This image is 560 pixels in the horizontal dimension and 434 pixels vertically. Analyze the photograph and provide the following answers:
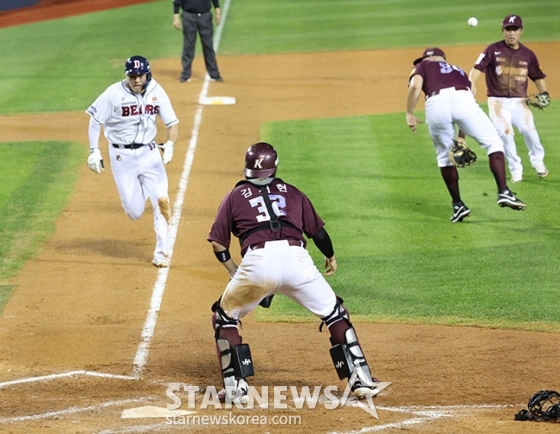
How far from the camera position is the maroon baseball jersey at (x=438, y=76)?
1239 cm

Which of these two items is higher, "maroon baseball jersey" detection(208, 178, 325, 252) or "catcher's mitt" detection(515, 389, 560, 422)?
"maroon baseball jersey" detection(208, 178, 325, 252)

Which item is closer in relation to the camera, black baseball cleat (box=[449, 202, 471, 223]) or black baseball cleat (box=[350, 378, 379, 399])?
black baseball cleat (box=[350, 378, 379, 399])

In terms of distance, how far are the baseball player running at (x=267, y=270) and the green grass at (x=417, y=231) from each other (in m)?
2.17

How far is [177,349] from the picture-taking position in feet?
29.2

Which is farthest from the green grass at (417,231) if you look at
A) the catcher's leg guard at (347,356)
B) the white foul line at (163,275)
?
the catcher's leg guard at (347,356)

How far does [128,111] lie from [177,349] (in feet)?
10.8

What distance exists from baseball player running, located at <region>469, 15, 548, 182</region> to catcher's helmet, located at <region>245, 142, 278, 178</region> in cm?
669

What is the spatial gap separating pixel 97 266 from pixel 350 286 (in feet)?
9.52

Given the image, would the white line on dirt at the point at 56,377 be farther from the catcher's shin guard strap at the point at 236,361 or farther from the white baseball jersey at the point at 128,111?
the white baseball jersey at the point at 128,111

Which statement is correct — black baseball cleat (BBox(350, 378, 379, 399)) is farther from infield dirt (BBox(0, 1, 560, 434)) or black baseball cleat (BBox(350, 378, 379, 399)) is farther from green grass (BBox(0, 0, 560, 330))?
green grass (BBox(0, 0, 560, 330))

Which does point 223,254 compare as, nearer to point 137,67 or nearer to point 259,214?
point 259,214

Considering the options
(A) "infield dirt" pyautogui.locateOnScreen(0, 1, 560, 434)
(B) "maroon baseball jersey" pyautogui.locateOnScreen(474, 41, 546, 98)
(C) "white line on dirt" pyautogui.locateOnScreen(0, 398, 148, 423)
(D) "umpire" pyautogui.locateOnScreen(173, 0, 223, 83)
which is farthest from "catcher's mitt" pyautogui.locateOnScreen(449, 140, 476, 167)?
(D) "umpire" pyautogui.locateOnScreen(173, 0, 223, 83)

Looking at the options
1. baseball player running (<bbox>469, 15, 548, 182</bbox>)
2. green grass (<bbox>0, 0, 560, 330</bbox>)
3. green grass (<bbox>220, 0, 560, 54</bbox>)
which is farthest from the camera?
green grass (<bbox>220, 0, 560, 54</bbox>)

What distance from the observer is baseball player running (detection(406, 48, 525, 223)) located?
12.3m
